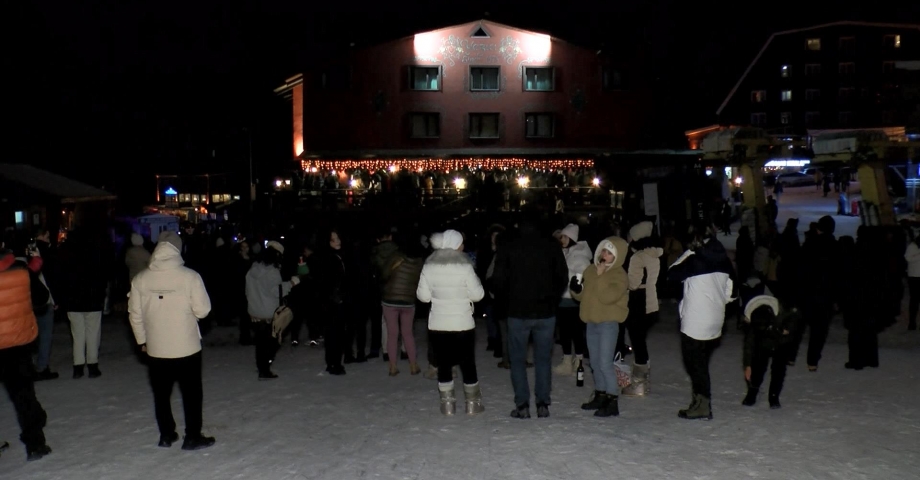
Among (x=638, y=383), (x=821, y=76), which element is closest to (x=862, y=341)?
(x=638, y=383)

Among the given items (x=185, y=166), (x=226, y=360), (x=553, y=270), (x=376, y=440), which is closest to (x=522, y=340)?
(x=553, y=270)

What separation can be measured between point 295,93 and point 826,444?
3216 centimetres

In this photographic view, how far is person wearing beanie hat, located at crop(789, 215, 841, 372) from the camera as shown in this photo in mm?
8797

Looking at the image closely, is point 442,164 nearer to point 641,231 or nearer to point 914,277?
point 914,277

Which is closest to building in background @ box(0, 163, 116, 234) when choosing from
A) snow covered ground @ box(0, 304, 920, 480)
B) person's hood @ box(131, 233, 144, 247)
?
person's hood @ box(131, 233, 144, 247)

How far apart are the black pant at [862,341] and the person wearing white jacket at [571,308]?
2995 mm

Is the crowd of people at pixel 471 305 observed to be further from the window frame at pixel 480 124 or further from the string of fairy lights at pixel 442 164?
the window frame at pixel 480 124

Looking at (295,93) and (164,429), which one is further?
(295,93)

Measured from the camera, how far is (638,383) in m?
7.96

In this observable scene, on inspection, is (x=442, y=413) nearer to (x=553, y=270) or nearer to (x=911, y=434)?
(x=553, y=270)

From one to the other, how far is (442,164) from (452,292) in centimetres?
2510

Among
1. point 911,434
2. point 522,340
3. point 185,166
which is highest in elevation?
point 185,166

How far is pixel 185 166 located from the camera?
50438 millimetres

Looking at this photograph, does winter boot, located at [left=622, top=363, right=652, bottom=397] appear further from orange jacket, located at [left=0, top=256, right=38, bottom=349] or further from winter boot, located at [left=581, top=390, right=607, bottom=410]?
orange jacket, located at [left=0, top=256, right=38, bottom=349]
